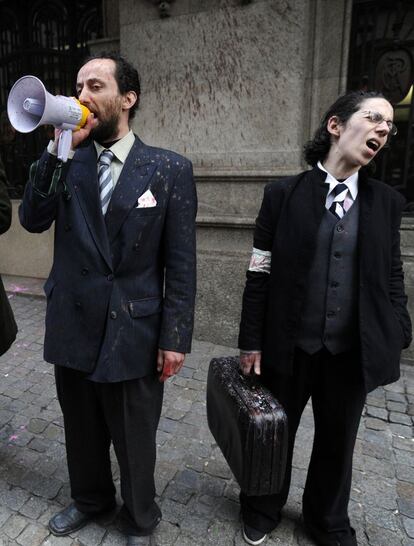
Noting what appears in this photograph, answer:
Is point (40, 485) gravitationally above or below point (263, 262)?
below

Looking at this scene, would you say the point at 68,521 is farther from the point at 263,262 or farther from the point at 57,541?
the point at 263,262

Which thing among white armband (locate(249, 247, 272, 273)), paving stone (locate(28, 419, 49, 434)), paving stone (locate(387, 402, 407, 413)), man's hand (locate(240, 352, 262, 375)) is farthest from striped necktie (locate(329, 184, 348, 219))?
paving stone (locate(28, 419, 49, 434))

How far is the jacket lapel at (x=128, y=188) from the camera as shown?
1817 mm

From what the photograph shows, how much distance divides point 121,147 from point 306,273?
3.20 feet

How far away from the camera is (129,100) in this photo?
1.91 metres

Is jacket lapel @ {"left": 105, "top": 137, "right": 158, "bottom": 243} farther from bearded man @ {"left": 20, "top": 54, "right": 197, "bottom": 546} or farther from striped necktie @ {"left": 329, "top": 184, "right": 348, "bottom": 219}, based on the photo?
striped necktie @ {"left": 329, "top": 184, "right": 348, "bottom": 219}

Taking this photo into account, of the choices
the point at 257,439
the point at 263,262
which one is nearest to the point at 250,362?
the point at 257,439

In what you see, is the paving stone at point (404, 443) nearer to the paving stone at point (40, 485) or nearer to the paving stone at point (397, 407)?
the paving stone at point (397, 407)

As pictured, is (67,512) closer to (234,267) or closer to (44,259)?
(234,267)

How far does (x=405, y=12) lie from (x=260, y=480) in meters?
4.40

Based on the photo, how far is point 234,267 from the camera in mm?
4566

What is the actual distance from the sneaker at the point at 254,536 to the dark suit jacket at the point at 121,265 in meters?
1.01

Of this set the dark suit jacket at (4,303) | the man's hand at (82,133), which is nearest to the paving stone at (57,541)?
the dark suit jacket at (4,303)

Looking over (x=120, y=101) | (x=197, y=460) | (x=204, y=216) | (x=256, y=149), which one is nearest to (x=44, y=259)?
(x=204, y=216)
